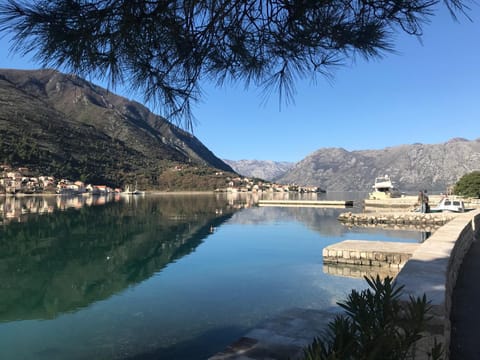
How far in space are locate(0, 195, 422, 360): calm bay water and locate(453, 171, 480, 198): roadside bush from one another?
2618cm

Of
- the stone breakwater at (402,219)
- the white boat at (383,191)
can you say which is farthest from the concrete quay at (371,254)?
the white boat at (383,191)

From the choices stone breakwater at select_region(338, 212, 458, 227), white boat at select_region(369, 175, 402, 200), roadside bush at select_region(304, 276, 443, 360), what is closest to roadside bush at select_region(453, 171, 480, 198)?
white boat at select_region(369, 175, 402, 200)

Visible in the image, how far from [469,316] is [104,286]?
964cm

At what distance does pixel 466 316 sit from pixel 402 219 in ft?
79.2

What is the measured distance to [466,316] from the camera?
502 cm

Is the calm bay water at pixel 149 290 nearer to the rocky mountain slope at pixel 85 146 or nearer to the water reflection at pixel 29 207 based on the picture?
the water reflection at pixel 29 207

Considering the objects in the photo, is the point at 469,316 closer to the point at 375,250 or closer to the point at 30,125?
the point at 375,250

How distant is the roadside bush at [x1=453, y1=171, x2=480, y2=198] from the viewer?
42344 mm

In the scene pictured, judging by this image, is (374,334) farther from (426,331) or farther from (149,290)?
(149,290)

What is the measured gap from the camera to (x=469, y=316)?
5.01 m

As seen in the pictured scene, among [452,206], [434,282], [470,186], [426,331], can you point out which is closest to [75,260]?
[434,282]

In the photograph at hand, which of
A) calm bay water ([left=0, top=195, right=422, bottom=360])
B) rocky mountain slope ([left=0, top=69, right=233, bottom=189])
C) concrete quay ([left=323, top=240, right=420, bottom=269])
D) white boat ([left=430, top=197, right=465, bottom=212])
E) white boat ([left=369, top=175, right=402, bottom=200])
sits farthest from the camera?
rocky mountain slope ([left=0, top=69, right=233, bottom=189])

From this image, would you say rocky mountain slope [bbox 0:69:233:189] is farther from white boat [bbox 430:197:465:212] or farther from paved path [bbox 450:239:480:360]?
paved path [bbox 450:239:480:360]

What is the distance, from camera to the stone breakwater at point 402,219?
81.5 feet
